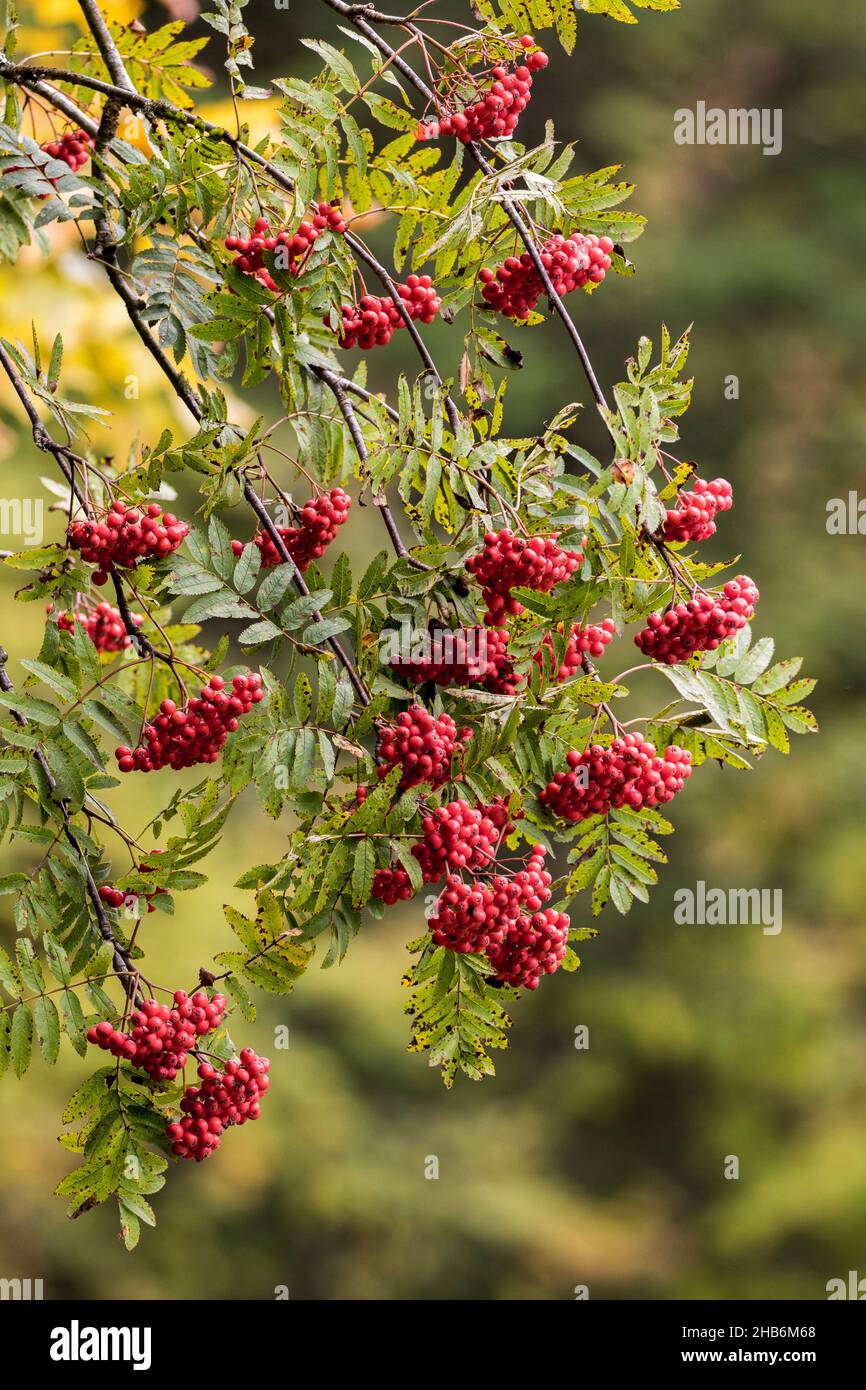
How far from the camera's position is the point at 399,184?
5.45 feet

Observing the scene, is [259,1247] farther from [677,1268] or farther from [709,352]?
[709,352]

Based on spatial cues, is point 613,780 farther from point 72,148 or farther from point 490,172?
point 72,148

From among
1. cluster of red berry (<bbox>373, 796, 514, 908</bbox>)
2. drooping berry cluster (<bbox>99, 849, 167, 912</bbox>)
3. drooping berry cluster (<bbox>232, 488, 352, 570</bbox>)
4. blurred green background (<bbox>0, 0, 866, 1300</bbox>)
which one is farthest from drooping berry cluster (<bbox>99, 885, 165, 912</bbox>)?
blurred green background (<bbox>0, 0, 866, 1300</bbox>)

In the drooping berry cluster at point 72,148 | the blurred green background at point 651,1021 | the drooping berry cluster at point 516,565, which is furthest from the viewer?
the blurred green background at point 651,1021

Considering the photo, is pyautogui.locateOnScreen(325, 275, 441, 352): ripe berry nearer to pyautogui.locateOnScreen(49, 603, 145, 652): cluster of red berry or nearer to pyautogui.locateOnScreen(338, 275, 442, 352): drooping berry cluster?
pyautogui.locateOnScreen(338, 275, 442, 352): drooping berry cluster

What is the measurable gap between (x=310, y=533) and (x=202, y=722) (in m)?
0.23

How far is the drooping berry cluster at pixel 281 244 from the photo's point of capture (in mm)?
1479

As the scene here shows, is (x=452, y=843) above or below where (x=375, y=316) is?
below

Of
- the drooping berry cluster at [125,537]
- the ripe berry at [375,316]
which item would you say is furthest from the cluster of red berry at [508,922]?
the ripe berry at [375,316]

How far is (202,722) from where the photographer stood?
1468 mm

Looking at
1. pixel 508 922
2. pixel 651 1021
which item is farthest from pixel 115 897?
pixel 651 1021

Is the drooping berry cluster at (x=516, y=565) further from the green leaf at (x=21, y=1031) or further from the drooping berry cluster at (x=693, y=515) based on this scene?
the green leaf at (x=21, y=1031)

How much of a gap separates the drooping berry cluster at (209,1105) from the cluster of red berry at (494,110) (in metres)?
0.88

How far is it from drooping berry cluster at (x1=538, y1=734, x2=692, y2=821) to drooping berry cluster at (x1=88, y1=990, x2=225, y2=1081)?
37 centimetres
